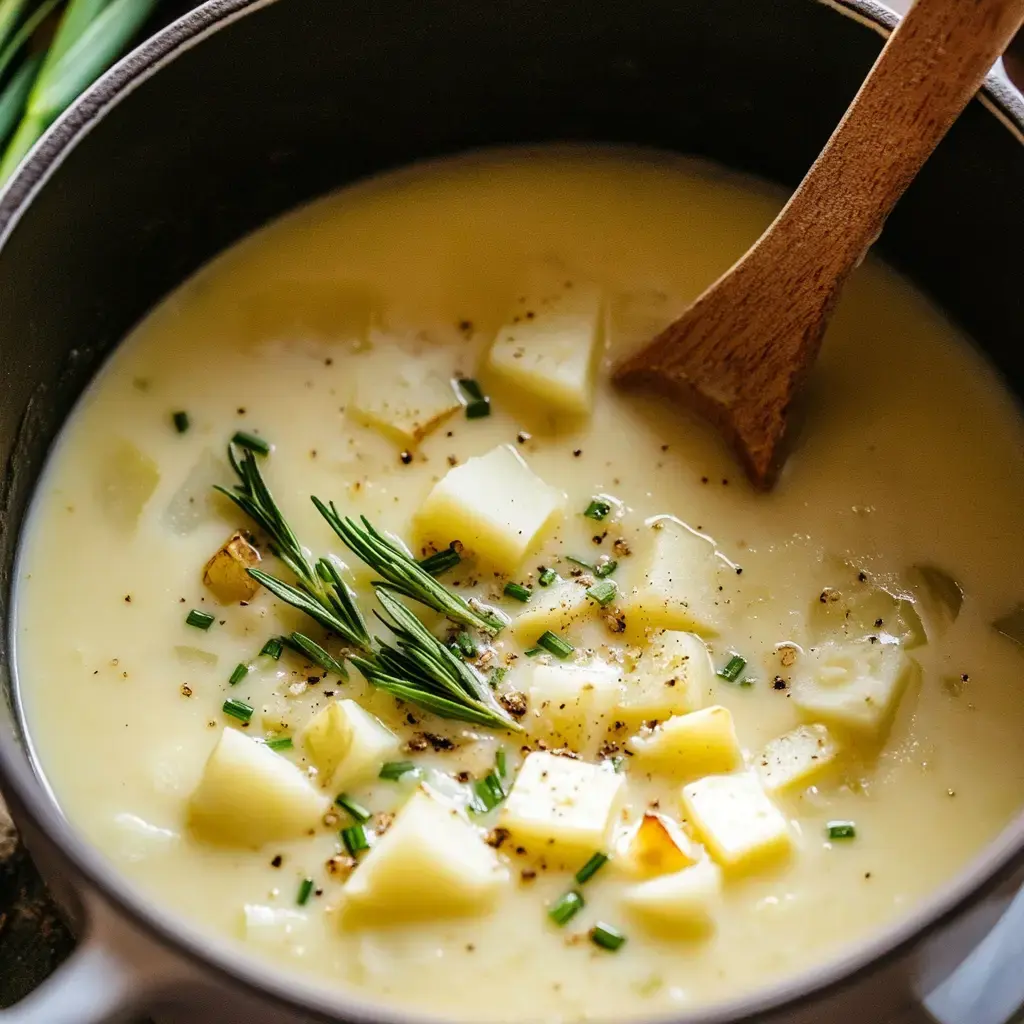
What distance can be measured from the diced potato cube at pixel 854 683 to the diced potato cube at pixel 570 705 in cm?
22

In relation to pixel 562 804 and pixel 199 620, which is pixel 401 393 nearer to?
pixel 199 620

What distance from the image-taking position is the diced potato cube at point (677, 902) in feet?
4.22

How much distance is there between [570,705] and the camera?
1428 millimetres

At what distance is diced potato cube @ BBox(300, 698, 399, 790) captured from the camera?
139cm

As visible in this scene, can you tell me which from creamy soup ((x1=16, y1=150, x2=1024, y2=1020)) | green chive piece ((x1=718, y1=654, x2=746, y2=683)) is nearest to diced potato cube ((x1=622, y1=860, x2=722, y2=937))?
creamy soup ((x1=16, y1=150, x2=1024, y2=1020))

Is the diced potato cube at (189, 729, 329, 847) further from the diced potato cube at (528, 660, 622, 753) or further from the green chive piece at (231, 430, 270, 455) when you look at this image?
the green chive piece at (231, 430, 270, 455)

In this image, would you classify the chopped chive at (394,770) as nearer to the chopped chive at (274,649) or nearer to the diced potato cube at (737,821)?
the chopped chive at (274,649)

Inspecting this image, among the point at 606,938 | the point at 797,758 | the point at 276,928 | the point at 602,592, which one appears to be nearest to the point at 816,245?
the point at 602,592

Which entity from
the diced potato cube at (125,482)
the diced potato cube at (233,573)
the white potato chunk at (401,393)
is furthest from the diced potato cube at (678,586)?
the diced potato cube at (125,482)

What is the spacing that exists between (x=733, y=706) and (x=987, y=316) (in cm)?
66

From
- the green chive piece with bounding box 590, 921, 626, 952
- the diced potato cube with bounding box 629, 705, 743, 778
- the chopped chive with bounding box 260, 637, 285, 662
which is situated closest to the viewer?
the green chive piece with bounding box 590, 921, 626, 952

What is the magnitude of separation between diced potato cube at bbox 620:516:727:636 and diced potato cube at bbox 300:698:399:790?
32 centimetres

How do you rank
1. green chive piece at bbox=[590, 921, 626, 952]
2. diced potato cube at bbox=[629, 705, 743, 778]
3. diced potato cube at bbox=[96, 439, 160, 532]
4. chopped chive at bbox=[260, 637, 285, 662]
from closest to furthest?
green chive piece at bbox=[590, 921, 626, 952]
diced potato cube at bbox=[629, 705, 743, 778]
chopped chive at bbox=[260, 637, 285, 662]
diced potato cube at bbox=[96, 439, 160, 532]

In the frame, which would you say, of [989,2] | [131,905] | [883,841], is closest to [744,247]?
[989,2]
